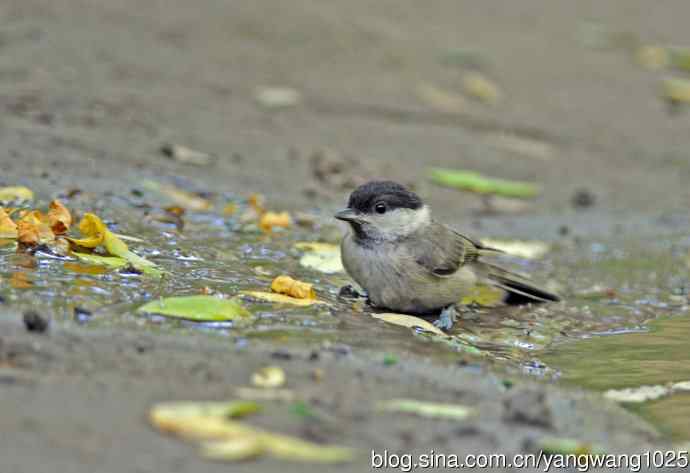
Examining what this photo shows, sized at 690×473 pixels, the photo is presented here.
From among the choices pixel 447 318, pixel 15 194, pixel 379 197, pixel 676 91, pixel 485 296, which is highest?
pixel 676 91

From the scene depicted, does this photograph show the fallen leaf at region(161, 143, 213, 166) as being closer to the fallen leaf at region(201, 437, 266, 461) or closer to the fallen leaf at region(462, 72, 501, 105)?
the fallen leaf at region(462, 72, 501, 105)

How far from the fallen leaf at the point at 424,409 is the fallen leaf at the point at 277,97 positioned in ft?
24.7

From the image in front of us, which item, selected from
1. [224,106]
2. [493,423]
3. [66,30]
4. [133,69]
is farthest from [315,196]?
[493,423]

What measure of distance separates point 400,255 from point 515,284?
1.31m

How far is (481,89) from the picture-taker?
1331 centimetres

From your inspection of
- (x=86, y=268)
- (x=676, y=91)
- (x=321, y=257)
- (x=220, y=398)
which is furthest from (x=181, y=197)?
(x=676, y=91)

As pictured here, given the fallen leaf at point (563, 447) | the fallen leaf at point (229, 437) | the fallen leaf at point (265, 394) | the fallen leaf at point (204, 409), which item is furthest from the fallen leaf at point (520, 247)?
the fallen leaf at point (229, 437)

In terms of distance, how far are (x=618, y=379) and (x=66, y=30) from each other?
7743 millimetres

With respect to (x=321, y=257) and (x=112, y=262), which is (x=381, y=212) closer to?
(x=321, y=257)

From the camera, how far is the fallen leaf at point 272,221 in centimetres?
848

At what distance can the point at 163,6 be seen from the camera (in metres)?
12.7

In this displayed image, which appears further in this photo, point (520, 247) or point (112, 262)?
point (520, 247)

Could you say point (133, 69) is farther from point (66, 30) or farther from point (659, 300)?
point (659, 300)

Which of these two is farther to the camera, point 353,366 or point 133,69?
point 133,69
